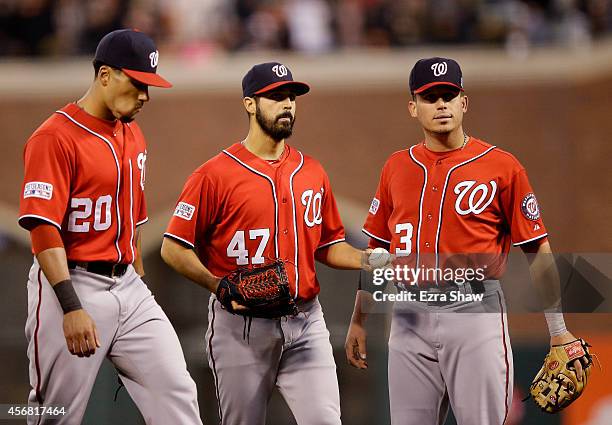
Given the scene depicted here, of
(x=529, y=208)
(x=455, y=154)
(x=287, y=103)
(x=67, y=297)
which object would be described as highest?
(x=287, y=103)

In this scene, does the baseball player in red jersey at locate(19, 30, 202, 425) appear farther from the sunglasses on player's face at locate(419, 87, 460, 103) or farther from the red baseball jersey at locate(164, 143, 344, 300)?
the sunglasses on player's face at locate(419, 87, 460, 103)

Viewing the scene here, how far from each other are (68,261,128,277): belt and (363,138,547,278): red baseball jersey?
1.12 m

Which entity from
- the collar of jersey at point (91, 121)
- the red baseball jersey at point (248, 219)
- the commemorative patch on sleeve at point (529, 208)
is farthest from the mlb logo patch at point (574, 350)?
the collar of jersey at point (91, 121)

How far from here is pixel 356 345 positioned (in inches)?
194

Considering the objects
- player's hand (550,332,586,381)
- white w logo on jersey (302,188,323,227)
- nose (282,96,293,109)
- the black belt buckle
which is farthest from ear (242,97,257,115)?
player's hand (550,332,586,381)

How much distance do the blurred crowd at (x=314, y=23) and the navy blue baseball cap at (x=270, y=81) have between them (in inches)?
213

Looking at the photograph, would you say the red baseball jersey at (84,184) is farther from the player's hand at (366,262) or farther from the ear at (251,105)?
the player's hand at (366,262)

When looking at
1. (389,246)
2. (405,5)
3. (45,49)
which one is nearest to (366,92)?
(405,5)

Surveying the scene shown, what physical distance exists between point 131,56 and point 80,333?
1042mm

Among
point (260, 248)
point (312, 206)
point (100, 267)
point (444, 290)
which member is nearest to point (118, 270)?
point (100, 267)

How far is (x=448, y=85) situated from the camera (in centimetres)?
475

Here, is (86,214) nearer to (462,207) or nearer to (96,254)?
(96,254)

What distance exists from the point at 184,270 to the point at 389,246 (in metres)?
0.84

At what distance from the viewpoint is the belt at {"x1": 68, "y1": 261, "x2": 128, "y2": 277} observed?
4.45 m
